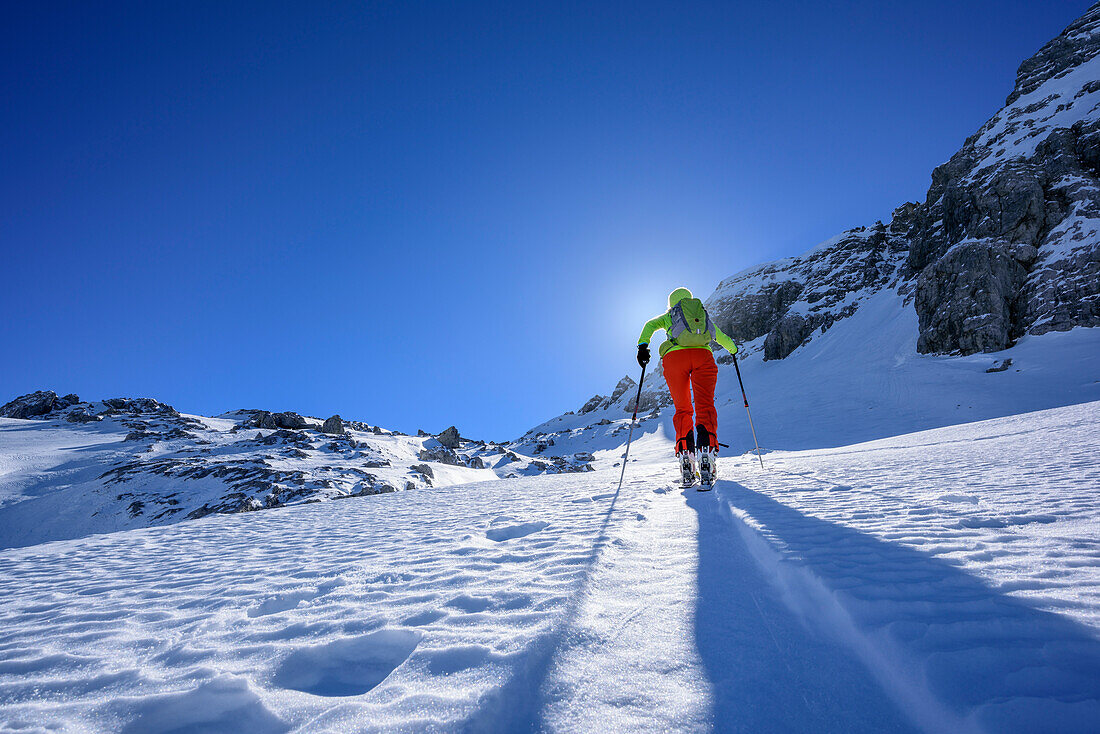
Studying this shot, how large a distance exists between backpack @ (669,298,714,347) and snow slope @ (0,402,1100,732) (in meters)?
2.68

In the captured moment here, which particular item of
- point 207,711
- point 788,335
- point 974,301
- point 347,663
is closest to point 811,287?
point 788,335

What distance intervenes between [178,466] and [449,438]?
16199 mm

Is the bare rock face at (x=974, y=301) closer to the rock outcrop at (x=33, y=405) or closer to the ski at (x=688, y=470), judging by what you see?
the ski at (x=688, y=470)

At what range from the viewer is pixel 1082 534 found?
2.19 meters

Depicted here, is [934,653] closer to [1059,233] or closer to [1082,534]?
[1082,534]

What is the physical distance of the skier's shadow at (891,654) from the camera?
117 centimetres

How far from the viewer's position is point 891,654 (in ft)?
4.69

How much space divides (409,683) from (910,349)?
33.6m

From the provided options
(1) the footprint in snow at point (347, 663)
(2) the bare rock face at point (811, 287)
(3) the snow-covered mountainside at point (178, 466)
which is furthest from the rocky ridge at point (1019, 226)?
(1) the footprint in snow at point (347, 663)

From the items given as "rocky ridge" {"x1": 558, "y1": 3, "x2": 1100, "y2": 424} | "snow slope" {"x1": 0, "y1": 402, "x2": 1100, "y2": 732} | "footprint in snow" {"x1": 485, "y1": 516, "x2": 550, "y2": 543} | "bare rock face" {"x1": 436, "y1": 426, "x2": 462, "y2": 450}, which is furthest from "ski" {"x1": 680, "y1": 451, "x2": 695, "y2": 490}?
"bare rock face" {"x1": 436, "y1": 426, "x2": 462, "y2": 450}

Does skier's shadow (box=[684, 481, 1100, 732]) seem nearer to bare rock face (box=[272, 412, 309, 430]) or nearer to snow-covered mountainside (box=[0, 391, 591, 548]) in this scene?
snow-covered mountainside (box=[0, 391, 591, 548])

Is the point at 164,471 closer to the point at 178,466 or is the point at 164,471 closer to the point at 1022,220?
the point at 178,466

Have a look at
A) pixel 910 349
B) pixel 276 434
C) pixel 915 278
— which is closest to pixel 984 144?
pixel 915 278

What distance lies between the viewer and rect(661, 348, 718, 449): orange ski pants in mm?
5754
